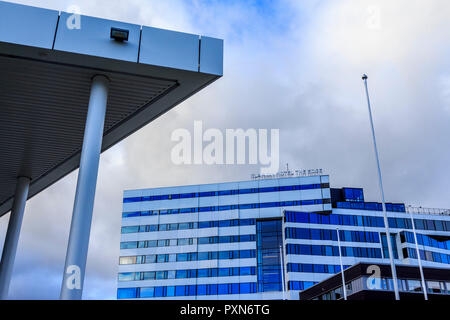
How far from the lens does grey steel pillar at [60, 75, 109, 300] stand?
1248cm

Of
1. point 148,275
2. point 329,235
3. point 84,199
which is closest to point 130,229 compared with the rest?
point 148,275

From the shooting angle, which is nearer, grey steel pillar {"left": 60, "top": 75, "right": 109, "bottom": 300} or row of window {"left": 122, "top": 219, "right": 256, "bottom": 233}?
grey steel pillar {"left": 60, "top": 75, "right": 109, "bottom": 300}

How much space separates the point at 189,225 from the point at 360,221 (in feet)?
98.8

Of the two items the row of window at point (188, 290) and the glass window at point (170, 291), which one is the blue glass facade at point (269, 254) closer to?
the row of window at point (188, 290)

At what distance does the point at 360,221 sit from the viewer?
75.8 metres

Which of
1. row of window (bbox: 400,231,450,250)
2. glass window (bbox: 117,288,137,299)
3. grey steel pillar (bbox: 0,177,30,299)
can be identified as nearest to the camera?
grey steel pillar (bbox: 0,177,30,299)

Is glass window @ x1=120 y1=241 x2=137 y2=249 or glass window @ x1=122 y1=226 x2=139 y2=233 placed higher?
glass window @ x1=122 y1=226 x2=139 y2=233

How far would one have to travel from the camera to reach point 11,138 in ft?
64.9

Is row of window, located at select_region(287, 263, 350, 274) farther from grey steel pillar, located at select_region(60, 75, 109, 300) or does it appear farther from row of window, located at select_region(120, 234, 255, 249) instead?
grey steel pillar, located at select_region(60, 75, 109, 300)

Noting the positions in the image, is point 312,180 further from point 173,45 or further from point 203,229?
point 173,45

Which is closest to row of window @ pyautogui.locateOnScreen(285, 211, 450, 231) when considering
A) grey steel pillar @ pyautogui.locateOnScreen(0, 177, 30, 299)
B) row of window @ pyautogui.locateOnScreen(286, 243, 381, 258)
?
row of window @ pyautogui.locateOnScreen(286, 243, 381, 258)

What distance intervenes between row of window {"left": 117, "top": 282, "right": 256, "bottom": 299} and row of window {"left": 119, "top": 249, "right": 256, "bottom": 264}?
4588 mm

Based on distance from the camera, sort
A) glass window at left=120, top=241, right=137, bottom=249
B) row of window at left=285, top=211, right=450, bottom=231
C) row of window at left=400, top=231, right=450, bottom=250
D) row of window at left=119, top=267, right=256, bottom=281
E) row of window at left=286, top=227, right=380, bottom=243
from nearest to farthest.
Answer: row of window at left=286, top=227, right=380, bottom=243 < row of window at left=285, top=211, right=450, bottom=231 < row of window at left=119, top=267, right=256, bottom=281 < row of window at left=400, top=231, right=450, bottom=250 < glass window at left=120, top=241, right=137, bottom=249

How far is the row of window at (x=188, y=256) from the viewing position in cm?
7469
